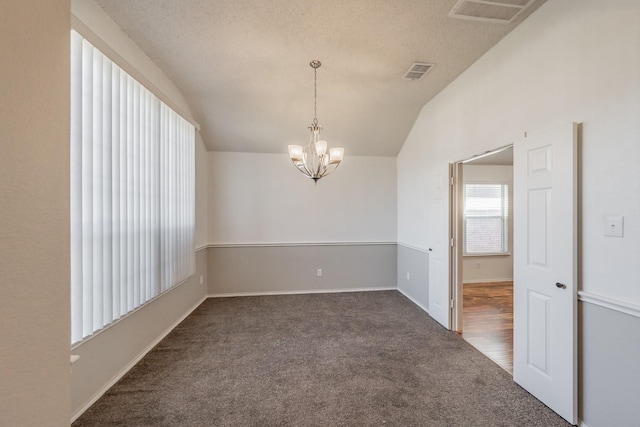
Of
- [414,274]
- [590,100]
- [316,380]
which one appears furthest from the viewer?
[414,274]

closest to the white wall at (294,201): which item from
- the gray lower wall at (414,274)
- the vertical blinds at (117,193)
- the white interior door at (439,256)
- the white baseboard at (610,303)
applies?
the gray lower wall at (414,274)

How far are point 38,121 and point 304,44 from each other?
2423 millimetres

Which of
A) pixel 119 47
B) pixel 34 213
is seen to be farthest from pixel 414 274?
pixel 119 47

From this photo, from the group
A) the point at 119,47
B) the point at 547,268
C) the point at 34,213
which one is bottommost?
the point at 547,268

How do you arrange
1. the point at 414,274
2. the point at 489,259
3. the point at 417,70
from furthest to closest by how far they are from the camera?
the point at 489,259, the point at 414,274, the point at 417,70

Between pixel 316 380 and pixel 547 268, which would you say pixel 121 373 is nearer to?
pixel 316 380

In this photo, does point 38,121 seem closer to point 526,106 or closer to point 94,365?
point 94,365

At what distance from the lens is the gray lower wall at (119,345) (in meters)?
1.99

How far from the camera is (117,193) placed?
228cm

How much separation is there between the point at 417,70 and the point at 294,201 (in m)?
2.79

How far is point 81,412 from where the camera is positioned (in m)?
1.98

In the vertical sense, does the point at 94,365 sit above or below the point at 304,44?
below

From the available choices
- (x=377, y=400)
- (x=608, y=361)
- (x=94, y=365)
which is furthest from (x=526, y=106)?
(x=94, y=365)

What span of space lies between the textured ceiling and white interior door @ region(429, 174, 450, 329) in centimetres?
134
